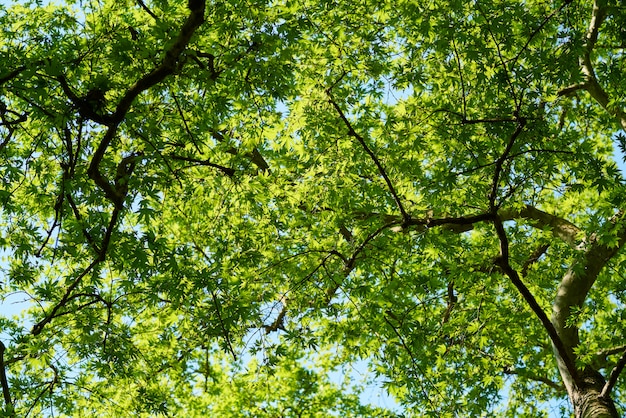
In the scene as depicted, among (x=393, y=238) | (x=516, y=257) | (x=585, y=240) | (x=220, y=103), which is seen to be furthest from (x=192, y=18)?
(x=516, y=257)

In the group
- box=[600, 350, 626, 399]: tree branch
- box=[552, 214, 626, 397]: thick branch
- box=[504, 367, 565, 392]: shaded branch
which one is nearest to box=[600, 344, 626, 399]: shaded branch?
box=[600, 350, 626, 399]: tree branch

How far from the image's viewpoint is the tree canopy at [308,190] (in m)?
6.61

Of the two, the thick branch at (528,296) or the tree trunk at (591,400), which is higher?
the thick branch at (528,296)

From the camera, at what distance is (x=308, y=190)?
8977 mm

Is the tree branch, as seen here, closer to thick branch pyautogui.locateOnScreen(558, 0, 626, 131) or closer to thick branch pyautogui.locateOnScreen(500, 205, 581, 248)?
thick branch pyautogui.locateOnScreen(500, 205, 581, 248)

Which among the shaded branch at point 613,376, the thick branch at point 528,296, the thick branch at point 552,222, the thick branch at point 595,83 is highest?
the thick branch at point 595,83

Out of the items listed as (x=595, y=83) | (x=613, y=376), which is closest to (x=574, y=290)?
(x=613, y=376)

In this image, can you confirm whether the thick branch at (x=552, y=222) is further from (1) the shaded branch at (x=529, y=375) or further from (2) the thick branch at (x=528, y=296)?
(1) the shaded branch at (x=529, y=375)

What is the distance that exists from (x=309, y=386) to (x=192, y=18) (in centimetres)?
903

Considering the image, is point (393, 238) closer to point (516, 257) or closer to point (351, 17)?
point (516, 257)

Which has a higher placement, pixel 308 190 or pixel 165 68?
pixel 308 190

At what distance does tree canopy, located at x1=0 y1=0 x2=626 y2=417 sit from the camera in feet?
21.7

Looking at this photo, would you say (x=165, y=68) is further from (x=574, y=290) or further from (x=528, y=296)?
(x=574, y=290)

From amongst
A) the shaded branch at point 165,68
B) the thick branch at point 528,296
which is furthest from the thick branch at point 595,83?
the shaded branch at point 165,68
